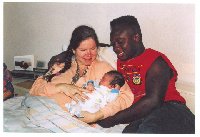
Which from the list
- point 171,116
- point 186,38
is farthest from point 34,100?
point 186,38

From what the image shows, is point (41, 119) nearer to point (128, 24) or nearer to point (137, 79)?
point (137, 79)

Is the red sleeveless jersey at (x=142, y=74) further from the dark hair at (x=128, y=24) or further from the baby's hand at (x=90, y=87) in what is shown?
the baby's hand at (x=90, y=87)

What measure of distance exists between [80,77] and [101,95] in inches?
12.7

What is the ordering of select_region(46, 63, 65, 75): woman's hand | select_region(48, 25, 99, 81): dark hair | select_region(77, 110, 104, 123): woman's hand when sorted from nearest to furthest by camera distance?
1. select_region(77, 110, 104, 123): woman's hand
2. select_region(48, 25, 99, 81): dark hair
3. select_region(46, 63, 65, 75): woman's hand

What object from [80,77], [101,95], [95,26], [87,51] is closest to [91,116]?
[101,95]

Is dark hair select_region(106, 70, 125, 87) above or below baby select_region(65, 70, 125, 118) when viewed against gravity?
above

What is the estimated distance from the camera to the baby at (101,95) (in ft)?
4.47

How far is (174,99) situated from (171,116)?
0.21 metres

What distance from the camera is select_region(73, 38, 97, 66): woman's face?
60.7 inches

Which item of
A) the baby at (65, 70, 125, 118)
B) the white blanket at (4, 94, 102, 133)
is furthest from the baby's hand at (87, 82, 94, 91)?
the white blanket at (4, 94, 102, 133)

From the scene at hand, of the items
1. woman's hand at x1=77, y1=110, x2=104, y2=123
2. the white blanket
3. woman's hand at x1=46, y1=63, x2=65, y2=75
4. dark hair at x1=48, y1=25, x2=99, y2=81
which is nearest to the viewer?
the white blanket

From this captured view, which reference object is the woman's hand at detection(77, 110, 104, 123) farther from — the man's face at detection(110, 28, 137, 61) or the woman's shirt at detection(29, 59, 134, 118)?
the man's face at detection(110, 28, 137, 61)

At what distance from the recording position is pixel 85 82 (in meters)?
1.59

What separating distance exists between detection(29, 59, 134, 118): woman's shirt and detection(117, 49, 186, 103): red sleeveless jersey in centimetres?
7
